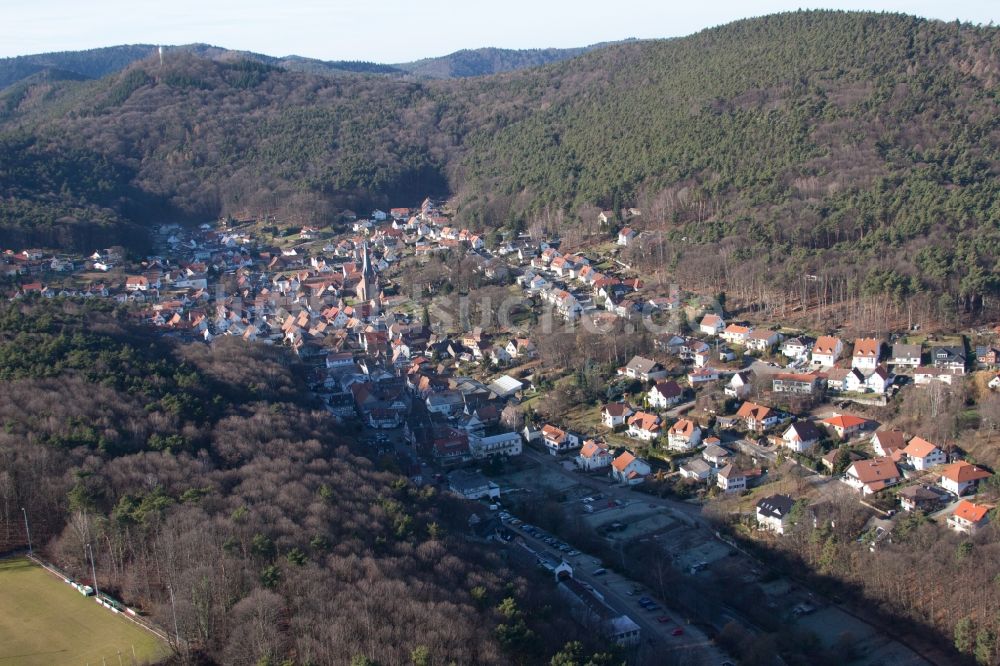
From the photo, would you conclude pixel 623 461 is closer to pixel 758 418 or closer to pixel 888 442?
pixel 758 418

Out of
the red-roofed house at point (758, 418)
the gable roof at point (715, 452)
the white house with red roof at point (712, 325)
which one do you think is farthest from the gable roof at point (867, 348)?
the gable roof at point (715, 452)

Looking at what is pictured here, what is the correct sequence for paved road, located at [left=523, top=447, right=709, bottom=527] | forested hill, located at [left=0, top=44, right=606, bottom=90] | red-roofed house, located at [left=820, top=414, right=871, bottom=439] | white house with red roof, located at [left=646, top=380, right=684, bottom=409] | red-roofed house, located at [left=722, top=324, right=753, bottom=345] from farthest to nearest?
1. forested hill, located at [left=0, top=44, right=606, bottom=90]
2. red-roofed house, located at [left=722, top=324, right=753, bottom=345]
3. white house with red roof, located at [left=646, top=380, right=684, bottom=409]
4. red-roofed house, located at [left=820, top=414, right=871, bottom=439]
5. paved road, located at [left=523, top=447, right=709, bottom=527]

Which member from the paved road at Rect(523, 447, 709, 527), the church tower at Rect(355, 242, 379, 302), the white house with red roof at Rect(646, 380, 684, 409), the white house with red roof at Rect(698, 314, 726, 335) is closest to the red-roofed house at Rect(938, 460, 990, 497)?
the paved road at Rect(523, 447, 709, 527)

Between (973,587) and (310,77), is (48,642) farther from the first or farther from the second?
(310,77)

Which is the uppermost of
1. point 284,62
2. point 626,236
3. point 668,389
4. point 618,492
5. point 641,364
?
point 284,62

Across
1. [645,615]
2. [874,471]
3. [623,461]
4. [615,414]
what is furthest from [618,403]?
[645,615]

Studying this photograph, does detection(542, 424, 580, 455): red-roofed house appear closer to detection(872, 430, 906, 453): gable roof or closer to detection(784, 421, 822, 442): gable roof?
detection(784, 421, 822, 442): gable roof

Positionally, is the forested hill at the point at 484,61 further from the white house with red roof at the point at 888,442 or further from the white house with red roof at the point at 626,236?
the white house with red roof at the point at 888,442
